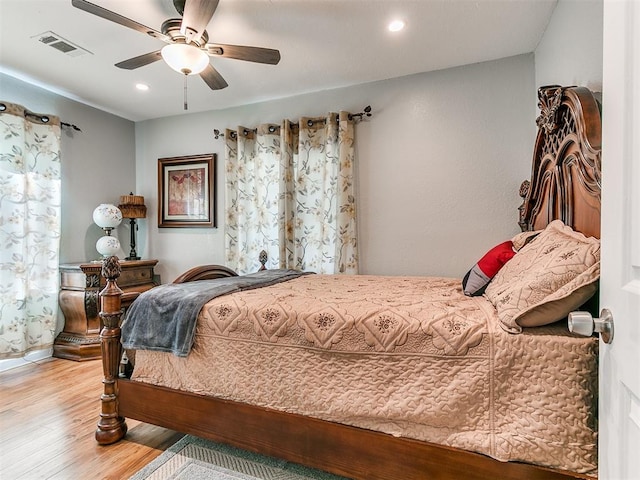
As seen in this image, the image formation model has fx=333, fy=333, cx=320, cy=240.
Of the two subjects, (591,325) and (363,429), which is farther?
(363,429)

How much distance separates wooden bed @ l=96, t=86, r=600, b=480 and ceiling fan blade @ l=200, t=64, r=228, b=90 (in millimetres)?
1393

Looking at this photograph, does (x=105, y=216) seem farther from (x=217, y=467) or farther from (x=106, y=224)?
(x=217, y=467)

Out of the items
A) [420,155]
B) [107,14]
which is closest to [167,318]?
[107,14]

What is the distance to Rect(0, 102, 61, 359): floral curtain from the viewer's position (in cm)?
292

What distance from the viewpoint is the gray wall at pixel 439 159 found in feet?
9.14

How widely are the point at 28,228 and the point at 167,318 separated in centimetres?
240

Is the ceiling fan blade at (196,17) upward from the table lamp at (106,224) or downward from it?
upward

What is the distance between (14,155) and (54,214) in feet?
1.95

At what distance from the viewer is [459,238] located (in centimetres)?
293

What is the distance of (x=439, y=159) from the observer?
2.98 m

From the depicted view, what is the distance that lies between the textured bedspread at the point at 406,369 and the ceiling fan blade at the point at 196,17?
58.6 inches

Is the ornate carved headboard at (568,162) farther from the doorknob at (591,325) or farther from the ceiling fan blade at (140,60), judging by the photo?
the ceiling fan blade at (140,60)

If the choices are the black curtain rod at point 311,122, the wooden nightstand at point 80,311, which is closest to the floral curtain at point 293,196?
→ the black curtain rod at point 311,122

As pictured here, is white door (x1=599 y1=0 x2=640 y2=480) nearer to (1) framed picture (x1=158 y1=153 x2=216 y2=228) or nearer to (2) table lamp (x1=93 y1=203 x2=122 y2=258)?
(1) framed picture (x1=158 y1=153 x2=216 y2=228)
